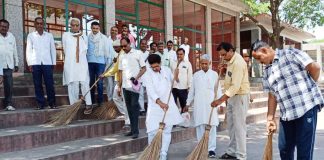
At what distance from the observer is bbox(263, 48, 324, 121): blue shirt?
3.56m

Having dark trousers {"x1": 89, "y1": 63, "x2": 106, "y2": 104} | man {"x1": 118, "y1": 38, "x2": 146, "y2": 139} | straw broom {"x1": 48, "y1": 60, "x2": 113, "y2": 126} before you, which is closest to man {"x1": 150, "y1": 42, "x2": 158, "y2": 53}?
dark trousers {"x1": 89, "y1": 63, "x2": 106, "y2": 104}

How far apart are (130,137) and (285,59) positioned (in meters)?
3.27

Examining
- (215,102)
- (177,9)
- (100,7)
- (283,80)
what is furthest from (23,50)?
(177,9)

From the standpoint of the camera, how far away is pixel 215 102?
5.27 m

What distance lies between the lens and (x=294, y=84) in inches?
141

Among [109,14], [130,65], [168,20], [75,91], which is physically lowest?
[75,91]

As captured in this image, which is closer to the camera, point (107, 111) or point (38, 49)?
point (38, 49)

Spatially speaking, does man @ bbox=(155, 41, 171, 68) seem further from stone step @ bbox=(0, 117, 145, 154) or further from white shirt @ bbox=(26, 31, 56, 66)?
white shirt @ bbox=(26, 31, 56, 66)

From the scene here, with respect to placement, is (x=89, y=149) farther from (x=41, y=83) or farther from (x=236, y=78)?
(x=236, y=78)

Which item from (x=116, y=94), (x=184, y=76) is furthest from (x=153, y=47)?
(x=116, y=94)

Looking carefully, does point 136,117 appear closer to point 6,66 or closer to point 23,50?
point 6,66

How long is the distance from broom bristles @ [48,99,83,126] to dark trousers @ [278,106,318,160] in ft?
11.6

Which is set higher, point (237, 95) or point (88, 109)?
point (237, 95)

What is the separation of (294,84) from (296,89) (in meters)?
0.05
